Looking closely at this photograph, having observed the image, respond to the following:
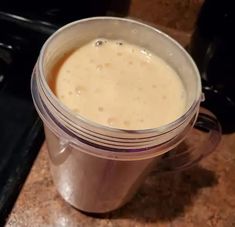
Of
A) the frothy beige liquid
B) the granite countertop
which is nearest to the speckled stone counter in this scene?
the granite countertop

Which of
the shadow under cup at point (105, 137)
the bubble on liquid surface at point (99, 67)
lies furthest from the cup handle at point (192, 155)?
the bubble on liquid surface at point (99, 67)

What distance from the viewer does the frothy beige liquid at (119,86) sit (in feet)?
1.41

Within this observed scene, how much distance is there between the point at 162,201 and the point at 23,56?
0.26m

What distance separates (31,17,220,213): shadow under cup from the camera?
1.34ft

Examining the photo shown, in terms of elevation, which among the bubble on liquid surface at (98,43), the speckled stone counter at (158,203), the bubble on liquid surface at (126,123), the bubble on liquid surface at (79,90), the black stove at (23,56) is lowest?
the speckled stone counter at (158,203)

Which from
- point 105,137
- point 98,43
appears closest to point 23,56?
point 98,43

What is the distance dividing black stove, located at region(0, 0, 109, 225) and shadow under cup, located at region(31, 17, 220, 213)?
7cm

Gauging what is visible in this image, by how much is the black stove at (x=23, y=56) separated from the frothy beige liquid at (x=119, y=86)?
4.8 inches

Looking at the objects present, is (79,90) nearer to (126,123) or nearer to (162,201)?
(126,123)

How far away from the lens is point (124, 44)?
502 millimetres

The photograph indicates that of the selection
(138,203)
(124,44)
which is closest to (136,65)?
(124,44)

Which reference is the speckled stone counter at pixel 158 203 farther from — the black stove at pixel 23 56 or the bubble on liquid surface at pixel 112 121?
the bubble on liquid surface at pixel 112 121

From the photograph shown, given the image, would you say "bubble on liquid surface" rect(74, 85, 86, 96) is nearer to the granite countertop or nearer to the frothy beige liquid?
the frothy beige liquid

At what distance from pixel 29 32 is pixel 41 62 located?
0.72 ft
